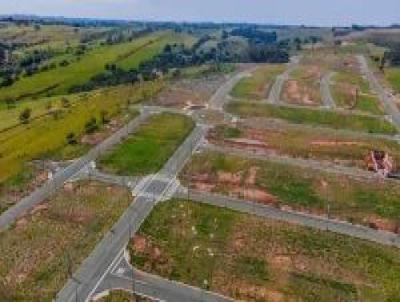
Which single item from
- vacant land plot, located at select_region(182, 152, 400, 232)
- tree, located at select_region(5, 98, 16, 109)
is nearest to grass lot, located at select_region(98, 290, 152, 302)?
vacant land plot, located at select_region(182, 152, 400, 232)

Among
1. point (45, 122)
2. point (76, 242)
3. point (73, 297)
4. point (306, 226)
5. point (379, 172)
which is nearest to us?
point (73, 297)

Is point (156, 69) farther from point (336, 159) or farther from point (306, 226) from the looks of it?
point (306, 226)

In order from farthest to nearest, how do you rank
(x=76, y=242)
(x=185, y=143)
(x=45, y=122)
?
(x=45, y=122) → (x=185, y=143) → (x=76, y=242)

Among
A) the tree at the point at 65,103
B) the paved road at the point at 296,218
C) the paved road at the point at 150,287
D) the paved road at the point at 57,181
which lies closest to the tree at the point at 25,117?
the tree at the point at 65,103

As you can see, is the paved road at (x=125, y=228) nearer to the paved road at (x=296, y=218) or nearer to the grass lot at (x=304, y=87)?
the paved road at (x=296, y=218)

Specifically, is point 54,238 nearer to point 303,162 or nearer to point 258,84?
point 303,162

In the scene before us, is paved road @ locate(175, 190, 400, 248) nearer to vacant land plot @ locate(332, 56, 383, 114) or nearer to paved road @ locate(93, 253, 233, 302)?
paved road @ locate(93, 253, 233, 302)

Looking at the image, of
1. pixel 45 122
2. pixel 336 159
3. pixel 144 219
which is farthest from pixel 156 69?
pixel 144 219
